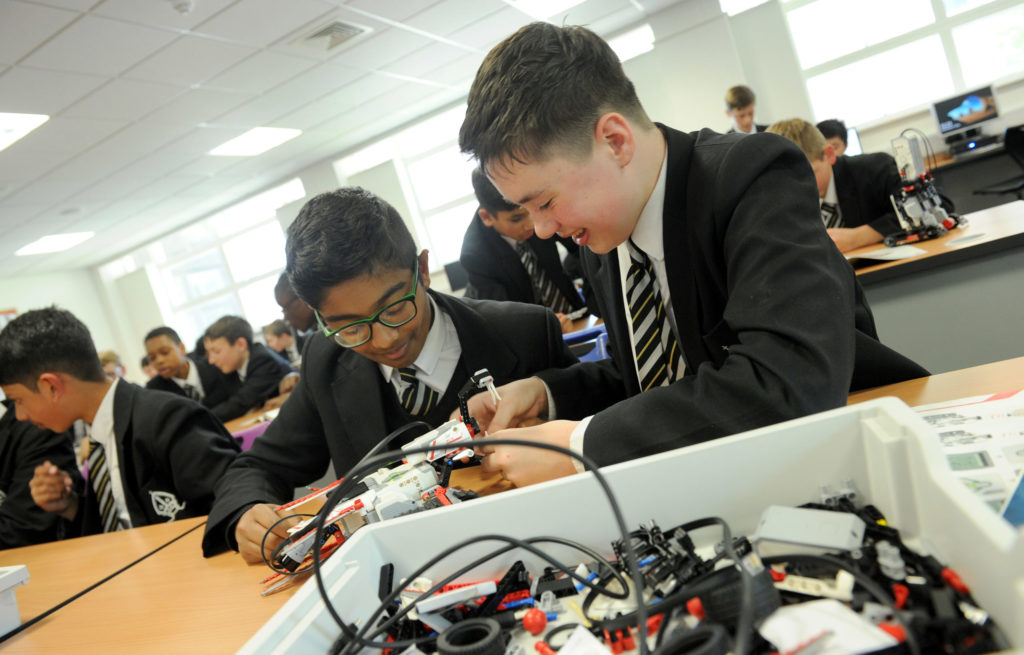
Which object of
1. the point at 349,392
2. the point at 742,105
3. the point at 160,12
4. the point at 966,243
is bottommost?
the point at 966,243

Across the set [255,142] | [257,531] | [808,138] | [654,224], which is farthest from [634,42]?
[257,531]

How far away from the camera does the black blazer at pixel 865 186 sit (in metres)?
2.92

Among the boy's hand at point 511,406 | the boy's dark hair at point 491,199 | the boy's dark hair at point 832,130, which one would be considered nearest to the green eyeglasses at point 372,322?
the boy's hand at point 511,406

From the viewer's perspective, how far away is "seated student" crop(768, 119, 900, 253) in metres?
2.76

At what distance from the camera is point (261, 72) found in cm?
480

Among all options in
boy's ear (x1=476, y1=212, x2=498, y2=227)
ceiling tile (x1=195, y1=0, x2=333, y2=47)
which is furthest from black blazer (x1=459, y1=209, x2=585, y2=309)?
ceiling tile (x1=195, y1=0, x2=333, y2=47)

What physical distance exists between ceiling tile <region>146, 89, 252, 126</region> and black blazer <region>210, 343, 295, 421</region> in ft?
6.21

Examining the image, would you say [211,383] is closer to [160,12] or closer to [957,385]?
[160,12]

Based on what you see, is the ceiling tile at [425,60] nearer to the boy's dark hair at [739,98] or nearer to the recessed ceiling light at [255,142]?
the recessed ceiling light at [255,142]

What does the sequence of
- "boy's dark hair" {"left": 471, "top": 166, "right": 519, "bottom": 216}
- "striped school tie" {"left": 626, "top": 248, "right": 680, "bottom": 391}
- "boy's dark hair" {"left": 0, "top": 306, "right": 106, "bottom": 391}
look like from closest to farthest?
"striped school tie" {"left": 626, "top": 248, "right": 680, "bottom": 391}
"boy's dark hair" {"left": 0, "top": 306, "right": 106, "bottom": 391}
"boy's dark hair" {"left": 471, "top": 166, "right": 519, "bottom": 216}

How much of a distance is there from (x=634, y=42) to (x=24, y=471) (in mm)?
6798

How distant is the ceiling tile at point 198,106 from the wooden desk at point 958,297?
4.62m

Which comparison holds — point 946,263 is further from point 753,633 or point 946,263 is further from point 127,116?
point 127,116

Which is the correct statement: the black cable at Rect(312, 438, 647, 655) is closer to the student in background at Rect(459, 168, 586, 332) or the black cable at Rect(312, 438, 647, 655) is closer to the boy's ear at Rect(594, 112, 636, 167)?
the boy's ear at Rect(594, 112, 636, 167)
